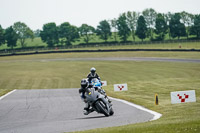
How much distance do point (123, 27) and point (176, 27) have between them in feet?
78.3

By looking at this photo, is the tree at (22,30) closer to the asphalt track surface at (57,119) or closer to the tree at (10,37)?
the tree at (10,37)

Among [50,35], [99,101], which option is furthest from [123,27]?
[99,101]

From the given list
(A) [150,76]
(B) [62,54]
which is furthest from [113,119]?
(B) [62,54]

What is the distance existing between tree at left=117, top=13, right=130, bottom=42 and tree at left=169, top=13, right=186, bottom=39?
1927cm

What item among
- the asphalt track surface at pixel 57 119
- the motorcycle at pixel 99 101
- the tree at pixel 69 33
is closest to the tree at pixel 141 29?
the tree at pixel 69 33

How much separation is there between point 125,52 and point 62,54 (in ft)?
54.7

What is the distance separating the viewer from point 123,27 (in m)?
149

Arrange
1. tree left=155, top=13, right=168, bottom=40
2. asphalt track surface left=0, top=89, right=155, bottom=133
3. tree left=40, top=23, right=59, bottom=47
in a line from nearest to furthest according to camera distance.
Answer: asphalt track surface left=0, top=89, right=155, bottom=133, tree left=155, top=13, right=168, bottom=40, tree left=40, top=23, right=59, bottom=47

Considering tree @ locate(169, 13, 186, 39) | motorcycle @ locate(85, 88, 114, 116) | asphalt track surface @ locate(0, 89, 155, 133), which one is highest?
tree @ locate(169, 13, 186, 39)

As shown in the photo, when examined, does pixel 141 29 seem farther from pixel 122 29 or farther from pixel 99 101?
pixel 99 101

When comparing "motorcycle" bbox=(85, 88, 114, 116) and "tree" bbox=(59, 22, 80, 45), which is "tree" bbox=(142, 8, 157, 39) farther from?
"motorcycle" bbox=(85, 88, 114, 116)

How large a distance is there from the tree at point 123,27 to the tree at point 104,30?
5.69 metres

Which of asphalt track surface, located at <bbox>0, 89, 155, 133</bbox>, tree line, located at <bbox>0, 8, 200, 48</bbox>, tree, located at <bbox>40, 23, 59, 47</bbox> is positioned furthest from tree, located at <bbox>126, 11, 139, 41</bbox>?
asphalt track surface, located at <bbox>0, 89, 155, 133</bbox>

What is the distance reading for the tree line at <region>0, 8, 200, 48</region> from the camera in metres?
139
